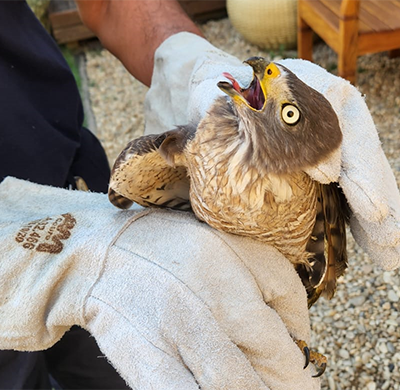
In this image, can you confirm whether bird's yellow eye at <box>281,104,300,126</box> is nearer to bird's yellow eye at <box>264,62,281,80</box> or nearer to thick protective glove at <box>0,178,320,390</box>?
bird's yellow eye at <box>264,62,281,80</box>

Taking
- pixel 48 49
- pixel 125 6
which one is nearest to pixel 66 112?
pixel 48 49

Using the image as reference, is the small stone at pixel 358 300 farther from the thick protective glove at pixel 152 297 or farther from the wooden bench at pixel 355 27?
the wooden bench at pixel 355 27

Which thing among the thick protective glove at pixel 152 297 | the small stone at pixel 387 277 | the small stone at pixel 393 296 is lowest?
the small stone at pixel 393 296

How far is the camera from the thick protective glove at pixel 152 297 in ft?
4.81

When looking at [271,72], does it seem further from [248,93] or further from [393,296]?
[393,296]

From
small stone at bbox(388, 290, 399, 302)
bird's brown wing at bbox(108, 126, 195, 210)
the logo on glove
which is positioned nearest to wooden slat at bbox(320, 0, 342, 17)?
small stone at bbox(388, 290, 399, 302)

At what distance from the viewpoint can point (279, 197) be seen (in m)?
1.61

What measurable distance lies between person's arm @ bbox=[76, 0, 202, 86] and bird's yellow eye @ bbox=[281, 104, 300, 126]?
1.10 metres

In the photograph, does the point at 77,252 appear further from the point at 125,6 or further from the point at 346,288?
the point at 346,288

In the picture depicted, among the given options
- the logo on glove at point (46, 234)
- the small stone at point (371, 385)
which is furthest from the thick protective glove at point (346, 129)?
the small stone at point (371, 385)

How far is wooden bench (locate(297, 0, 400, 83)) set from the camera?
439 centimetres

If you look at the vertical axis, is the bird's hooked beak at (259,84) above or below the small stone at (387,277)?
above

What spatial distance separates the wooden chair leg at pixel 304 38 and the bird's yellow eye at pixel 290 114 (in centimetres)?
432

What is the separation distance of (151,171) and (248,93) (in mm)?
455
